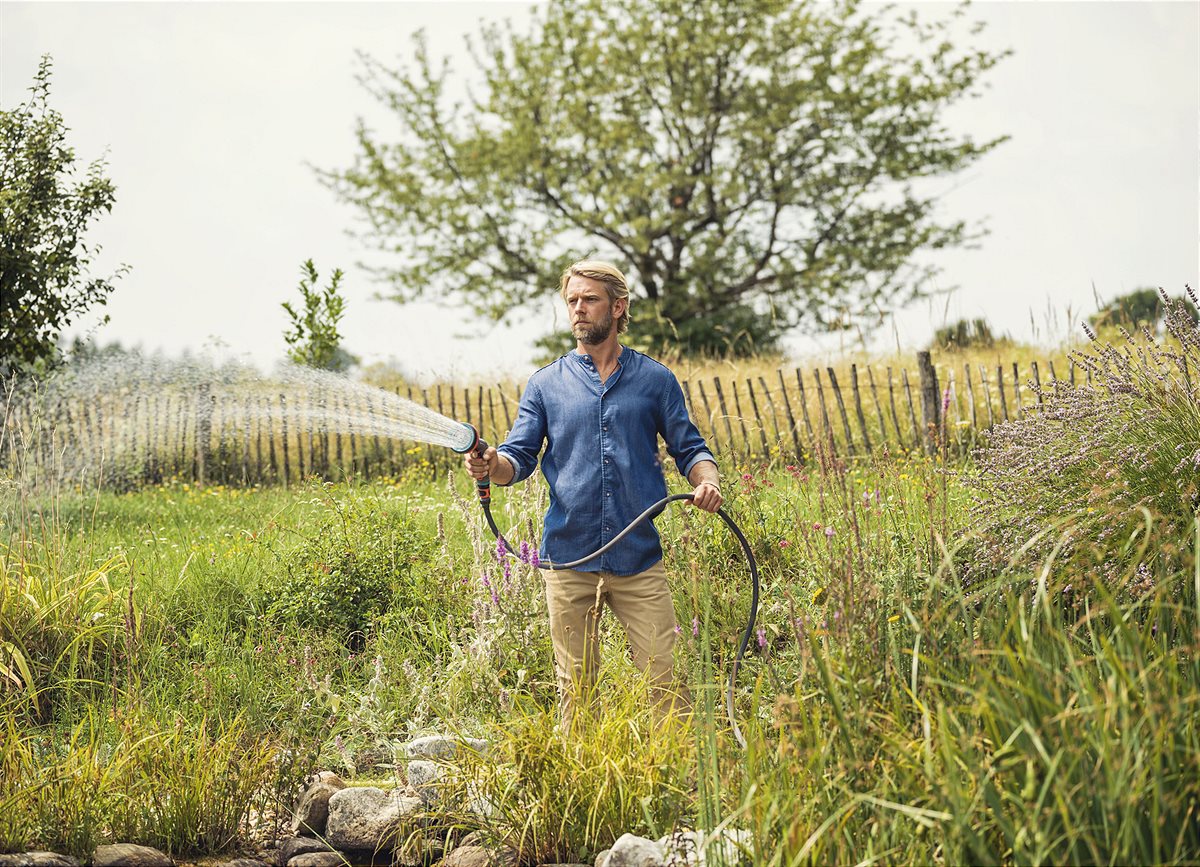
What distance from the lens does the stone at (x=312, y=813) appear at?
4090 mm

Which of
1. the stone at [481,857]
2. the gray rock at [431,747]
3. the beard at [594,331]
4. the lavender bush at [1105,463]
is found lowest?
the stone at [481,857]

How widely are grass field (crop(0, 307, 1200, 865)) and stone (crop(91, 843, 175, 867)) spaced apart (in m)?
0.12

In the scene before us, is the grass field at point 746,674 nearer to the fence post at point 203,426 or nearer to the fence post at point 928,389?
the fence post at point 928,389

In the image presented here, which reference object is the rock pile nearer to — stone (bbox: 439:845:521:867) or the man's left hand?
stone (bbox: 439:845:521:867)

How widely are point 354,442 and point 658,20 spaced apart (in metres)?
11.7

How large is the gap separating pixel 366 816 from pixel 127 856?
81cm

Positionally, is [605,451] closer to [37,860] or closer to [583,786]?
[583,786]

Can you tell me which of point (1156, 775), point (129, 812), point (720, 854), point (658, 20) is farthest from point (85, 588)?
point (658, 20)

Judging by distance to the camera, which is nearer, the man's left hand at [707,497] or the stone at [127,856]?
the stone at [127,856]

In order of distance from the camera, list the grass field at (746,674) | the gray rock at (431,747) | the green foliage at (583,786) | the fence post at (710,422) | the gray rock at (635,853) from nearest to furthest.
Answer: the grass field at (746,674) → the gray rock at (635,853) → the green foliage at (583,786) → the gray rock at (431,747) → the fence post at (710,422)

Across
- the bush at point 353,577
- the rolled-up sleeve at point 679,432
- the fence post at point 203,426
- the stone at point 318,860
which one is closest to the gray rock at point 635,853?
the stone at point 318,860

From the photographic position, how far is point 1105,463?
453cm

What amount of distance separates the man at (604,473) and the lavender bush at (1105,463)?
1.32m

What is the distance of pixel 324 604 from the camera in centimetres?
591
